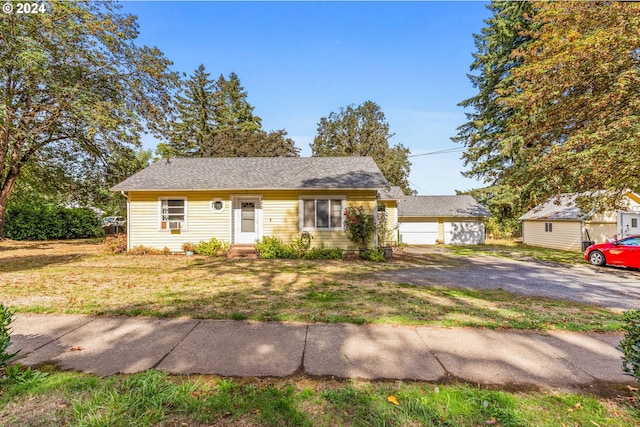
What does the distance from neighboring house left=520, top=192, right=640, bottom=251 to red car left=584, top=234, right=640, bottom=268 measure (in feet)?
10.8

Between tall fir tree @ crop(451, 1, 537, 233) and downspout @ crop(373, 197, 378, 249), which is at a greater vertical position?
tall fir tree @ crop(451, 1, 537, 233)

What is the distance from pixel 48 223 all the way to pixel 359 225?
2017cm

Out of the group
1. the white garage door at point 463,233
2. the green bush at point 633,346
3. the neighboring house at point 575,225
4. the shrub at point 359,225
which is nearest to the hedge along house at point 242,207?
the shrub at point 359,225

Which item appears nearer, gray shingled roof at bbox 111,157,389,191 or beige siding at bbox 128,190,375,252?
gray shingled roof at bbox 111,157,389,191

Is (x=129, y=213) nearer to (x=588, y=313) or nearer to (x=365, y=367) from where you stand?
(x=365, y=367)

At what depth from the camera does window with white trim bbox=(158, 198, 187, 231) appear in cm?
1202

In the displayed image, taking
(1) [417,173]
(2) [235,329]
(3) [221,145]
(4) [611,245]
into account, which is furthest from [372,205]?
(1) [417,173]

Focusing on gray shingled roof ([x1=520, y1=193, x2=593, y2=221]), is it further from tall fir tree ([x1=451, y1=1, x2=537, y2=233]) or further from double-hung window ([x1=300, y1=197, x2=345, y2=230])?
double-hung window ([x1=300, y1=197, x2=345, y2=230])

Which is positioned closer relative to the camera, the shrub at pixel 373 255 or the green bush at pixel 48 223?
the shrub at pixel 373 255

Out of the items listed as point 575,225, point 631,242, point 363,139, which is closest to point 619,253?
point 631,242

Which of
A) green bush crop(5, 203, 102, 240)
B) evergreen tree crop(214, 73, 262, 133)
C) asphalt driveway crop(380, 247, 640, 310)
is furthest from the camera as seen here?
evergreen tree crop(214, 73, 262, 133)

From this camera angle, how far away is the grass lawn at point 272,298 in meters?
4.51

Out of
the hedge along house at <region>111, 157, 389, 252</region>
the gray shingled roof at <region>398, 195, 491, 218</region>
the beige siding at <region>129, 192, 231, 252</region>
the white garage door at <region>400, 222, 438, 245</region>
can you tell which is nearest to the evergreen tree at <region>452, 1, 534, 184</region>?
the gray shingled roof at <region>398, 195, 491, 218</region>

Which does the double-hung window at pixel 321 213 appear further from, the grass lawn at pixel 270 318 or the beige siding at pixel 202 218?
the grass lawn at pixel 270 318
